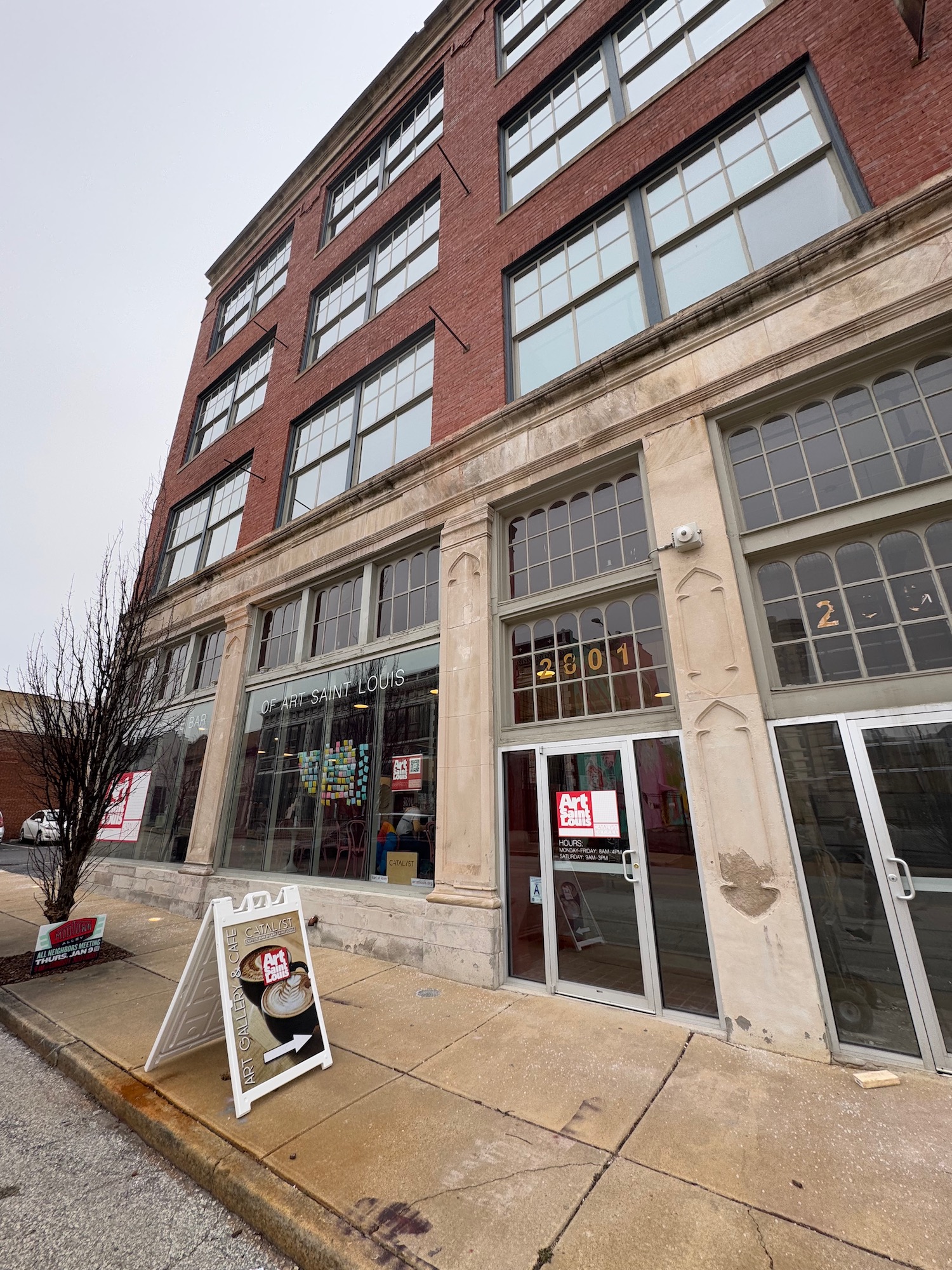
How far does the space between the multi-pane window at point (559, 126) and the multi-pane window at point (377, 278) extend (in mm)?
1864

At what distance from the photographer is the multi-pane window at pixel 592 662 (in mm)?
5492

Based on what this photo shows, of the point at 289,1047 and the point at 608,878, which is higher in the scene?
the point at 608,878

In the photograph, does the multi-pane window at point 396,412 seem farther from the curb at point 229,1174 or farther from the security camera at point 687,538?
the curb at point 229,1174

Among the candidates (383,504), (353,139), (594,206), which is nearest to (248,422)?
(383,504)

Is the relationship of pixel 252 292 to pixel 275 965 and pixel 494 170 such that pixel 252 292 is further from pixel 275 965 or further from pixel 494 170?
pixel 275 965

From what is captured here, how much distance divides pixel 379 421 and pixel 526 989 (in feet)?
29.4

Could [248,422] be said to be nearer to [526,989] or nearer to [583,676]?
[583,676]

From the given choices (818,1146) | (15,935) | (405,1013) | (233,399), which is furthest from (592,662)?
(233,399)

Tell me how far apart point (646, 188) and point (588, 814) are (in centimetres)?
831

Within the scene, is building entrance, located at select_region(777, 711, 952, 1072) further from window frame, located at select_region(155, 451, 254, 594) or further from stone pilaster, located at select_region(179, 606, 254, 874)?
window frame, located at select_region(155, 451, 254, 594)

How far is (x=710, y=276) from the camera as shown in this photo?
6.36 meters

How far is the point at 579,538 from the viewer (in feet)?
21.2

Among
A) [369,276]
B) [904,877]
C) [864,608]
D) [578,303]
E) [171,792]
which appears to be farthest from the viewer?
[369,276]

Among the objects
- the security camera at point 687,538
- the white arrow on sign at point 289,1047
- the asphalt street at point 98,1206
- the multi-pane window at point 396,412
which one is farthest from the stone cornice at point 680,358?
the asphalt street at point 98,1206
